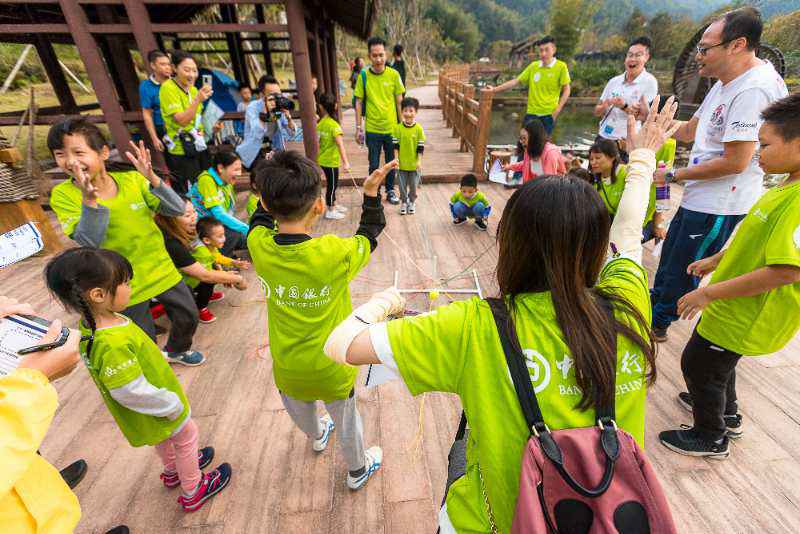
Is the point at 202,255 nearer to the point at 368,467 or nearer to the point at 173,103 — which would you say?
the point at 173,103

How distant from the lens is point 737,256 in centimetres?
177

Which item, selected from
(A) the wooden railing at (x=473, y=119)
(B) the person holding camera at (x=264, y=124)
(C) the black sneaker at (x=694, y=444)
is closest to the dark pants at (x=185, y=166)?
(B) the person holding camera at (x=264, y=124)

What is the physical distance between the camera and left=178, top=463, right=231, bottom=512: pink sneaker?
6.21ft

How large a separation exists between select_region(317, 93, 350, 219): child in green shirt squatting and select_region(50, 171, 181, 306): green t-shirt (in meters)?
2.63

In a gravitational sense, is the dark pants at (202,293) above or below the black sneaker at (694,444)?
above

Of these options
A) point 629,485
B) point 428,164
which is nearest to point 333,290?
point 629,485

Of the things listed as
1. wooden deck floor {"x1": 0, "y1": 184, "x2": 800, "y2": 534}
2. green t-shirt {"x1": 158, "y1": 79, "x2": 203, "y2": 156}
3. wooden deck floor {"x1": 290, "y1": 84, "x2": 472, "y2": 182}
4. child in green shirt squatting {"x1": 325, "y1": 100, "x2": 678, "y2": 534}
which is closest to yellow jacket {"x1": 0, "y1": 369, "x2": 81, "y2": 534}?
child in green shirt squatting {"x1": 325, "y1": 100, "x2": 678, "y2": 534}

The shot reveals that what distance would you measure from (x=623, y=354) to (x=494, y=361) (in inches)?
12.3

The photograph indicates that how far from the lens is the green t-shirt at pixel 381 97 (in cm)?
526

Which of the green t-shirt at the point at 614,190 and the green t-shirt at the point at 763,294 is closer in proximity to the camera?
the green t-shirt at the point at 763,294

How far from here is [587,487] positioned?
0.77 meters

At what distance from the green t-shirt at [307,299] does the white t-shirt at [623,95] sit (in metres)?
4.02

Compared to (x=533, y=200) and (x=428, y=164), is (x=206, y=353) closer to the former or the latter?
(x=533, y=200)

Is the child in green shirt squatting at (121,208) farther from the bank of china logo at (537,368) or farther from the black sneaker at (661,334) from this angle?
the black sneaker at (661,334)
